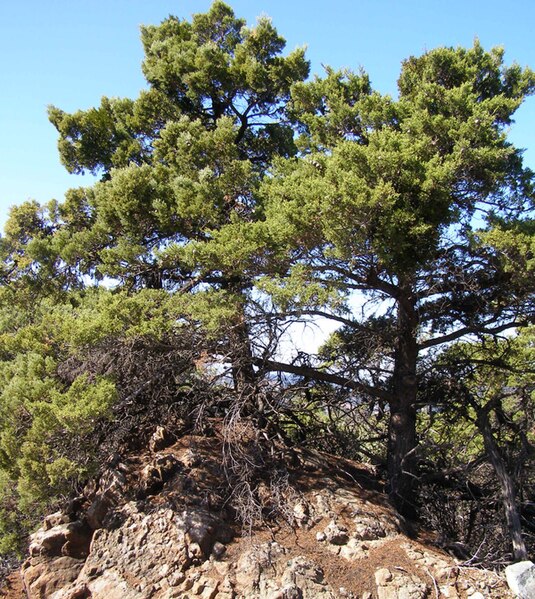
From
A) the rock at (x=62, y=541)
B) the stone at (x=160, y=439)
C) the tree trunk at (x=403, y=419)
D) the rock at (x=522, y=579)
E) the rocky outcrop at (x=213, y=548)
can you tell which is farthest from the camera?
A: the tree trunk at (x=403, y=419)

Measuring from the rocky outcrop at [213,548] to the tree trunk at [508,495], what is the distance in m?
0.90

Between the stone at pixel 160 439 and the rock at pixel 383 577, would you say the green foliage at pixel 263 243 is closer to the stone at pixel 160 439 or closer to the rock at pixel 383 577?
the stone at pixel 160 439

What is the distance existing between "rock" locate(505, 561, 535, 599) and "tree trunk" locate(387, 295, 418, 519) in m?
2.21

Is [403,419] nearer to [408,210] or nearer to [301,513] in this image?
[301,513]

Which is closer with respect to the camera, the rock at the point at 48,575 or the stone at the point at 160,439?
the rock at the point at 48,575

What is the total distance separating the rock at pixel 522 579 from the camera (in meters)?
5.41

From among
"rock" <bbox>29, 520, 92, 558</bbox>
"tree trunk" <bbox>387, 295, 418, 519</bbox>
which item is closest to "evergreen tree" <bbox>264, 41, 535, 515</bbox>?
"tree trunk" <bbox>387, 295, 418, 519</bbox>

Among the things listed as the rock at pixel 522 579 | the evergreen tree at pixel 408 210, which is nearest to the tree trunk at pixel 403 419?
the evergreen tree at pixel 408 210

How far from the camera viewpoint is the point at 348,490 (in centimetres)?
750

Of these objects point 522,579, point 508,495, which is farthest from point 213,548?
point 508,495

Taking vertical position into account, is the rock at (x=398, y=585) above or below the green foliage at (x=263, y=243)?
below

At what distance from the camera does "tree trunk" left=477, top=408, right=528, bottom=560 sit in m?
6.44

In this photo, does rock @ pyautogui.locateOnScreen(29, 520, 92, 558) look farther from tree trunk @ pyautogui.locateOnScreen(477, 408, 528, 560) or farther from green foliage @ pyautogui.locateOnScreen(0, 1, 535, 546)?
tree trunk @ pyautogui.locateOnScreen(477, 408, 528, 560)

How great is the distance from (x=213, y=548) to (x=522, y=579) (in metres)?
3.45
